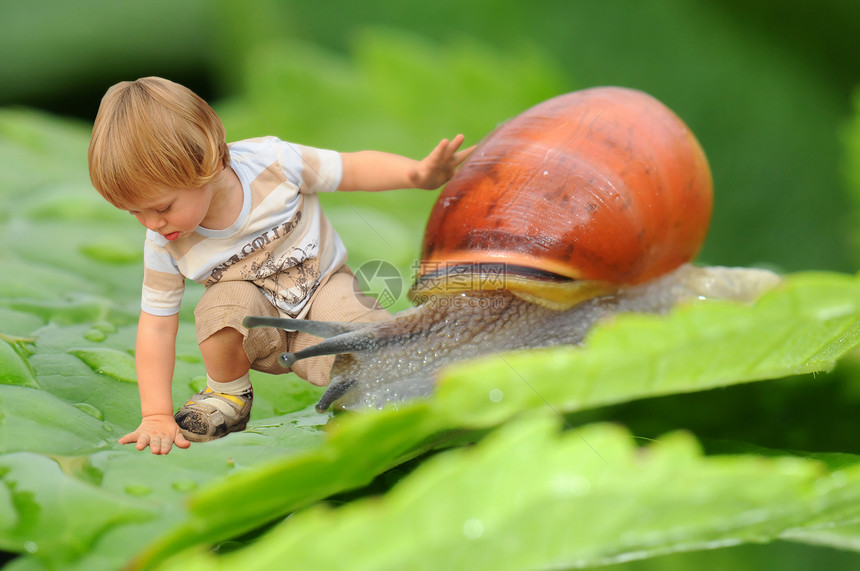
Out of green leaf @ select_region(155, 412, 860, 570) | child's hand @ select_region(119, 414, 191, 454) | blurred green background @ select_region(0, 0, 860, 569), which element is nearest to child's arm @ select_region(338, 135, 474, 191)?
child's hand @ select_region(119, 414, 191, 454)

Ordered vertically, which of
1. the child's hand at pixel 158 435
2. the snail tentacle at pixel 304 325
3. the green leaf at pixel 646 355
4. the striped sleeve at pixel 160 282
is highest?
the green leaf at pixel 646 355

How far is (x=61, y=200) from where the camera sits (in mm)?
1339

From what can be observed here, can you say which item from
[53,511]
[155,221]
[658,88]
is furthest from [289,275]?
[658,88]

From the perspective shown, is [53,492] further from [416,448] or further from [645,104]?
[645,104]

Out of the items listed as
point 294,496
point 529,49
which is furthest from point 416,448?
point 529,49

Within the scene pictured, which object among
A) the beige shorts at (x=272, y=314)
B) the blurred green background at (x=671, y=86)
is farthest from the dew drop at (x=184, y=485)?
the blurred green background at (x=671, y=86)

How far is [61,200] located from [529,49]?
3.80 ft

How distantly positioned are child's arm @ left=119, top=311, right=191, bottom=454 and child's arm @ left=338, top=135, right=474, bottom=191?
223 mm

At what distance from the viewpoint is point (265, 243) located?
2.38ft

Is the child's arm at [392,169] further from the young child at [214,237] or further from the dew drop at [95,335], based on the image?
Result: the dew drop at [95,335]

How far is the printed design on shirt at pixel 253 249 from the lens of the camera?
2.36ft

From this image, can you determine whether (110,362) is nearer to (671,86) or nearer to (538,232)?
(538,232)

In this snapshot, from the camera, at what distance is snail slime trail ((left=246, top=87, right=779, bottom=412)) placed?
1.00 meters

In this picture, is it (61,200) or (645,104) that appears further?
(61,200)
